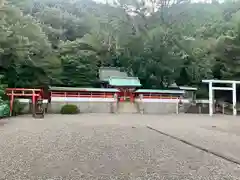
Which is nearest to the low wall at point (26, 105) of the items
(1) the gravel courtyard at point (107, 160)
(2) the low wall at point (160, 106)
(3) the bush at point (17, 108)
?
(3) the bush at point (17, 108)

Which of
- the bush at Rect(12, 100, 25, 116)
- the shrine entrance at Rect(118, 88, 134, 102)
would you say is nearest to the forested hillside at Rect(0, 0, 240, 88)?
the bush at Rect(12, 100, 25, 116)

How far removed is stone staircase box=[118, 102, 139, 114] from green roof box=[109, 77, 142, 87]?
1380mm

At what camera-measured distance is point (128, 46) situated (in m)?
21.7

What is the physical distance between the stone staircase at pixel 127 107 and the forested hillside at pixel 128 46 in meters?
2.75

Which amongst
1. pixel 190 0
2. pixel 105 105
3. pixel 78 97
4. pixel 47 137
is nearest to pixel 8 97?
pixel 78 97

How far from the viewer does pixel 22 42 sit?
46.4 ft

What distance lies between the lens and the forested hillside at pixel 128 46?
1572 centimetres

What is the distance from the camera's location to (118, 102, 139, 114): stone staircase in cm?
1882

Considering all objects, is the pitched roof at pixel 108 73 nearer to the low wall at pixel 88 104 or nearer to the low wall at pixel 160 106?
the low wall at pixel 88 104

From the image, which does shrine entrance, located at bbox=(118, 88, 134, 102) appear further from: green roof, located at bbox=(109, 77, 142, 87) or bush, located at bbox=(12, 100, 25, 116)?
bush, located at bbox=(12, 100, 25, 116)

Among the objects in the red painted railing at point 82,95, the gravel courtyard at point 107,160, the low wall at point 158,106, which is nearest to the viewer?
the gravel courtyard at point 107,160

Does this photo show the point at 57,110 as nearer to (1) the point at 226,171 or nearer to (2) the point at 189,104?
(2) the point at 189,104

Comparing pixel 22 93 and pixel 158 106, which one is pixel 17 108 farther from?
pixel 158 106

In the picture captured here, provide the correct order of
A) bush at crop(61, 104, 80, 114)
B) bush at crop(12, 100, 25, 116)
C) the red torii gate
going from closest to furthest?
the red torii gate, bush at crop(12, 100, 25, 116), bush at crop(61, 104, 80, 114)
